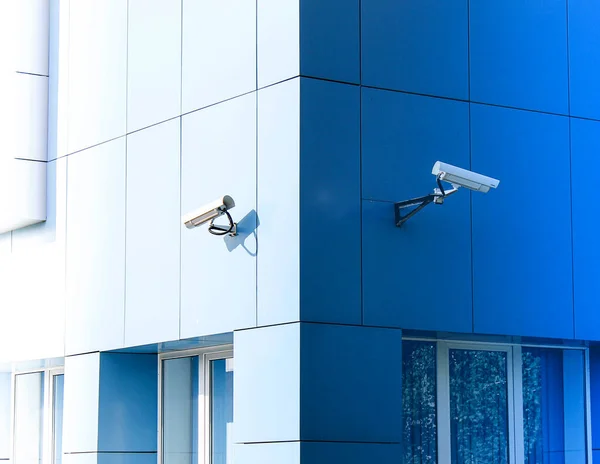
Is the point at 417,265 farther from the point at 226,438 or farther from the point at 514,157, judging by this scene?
the point at 226,438

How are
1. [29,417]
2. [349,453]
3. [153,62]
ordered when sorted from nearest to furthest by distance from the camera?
[349,453] < [153,62] < [29,417]

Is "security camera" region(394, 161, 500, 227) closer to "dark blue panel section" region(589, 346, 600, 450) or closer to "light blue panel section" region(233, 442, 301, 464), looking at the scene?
"light blue panel section" region(233, 442, 301, 464)

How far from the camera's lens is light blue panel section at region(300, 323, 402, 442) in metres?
8.81

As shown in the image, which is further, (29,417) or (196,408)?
(29,417)

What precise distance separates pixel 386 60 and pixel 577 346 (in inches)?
126

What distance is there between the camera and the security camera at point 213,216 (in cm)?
930

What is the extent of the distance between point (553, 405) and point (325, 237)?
3005 mm

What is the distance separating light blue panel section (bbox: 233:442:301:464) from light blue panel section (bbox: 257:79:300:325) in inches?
36.1

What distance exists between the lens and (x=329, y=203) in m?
9.06

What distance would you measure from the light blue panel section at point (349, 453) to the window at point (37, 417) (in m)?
5.35

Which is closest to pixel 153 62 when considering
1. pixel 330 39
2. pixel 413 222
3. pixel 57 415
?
pixel 330 39

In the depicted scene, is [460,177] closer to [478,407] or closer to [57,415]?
[478,407]

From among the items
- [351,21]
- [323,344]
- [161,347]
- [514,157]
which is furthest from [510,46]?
[161,347]

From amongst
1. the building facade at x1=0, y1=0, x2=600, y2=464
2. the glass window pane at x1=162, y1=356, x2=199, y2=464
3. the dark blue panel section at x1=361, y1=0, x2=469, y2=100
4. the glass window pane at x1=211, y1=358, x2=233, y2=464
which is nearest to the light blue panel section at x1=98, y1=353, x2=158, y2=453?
the building facade at x1=0, y1=0, x2=600, y2=464
